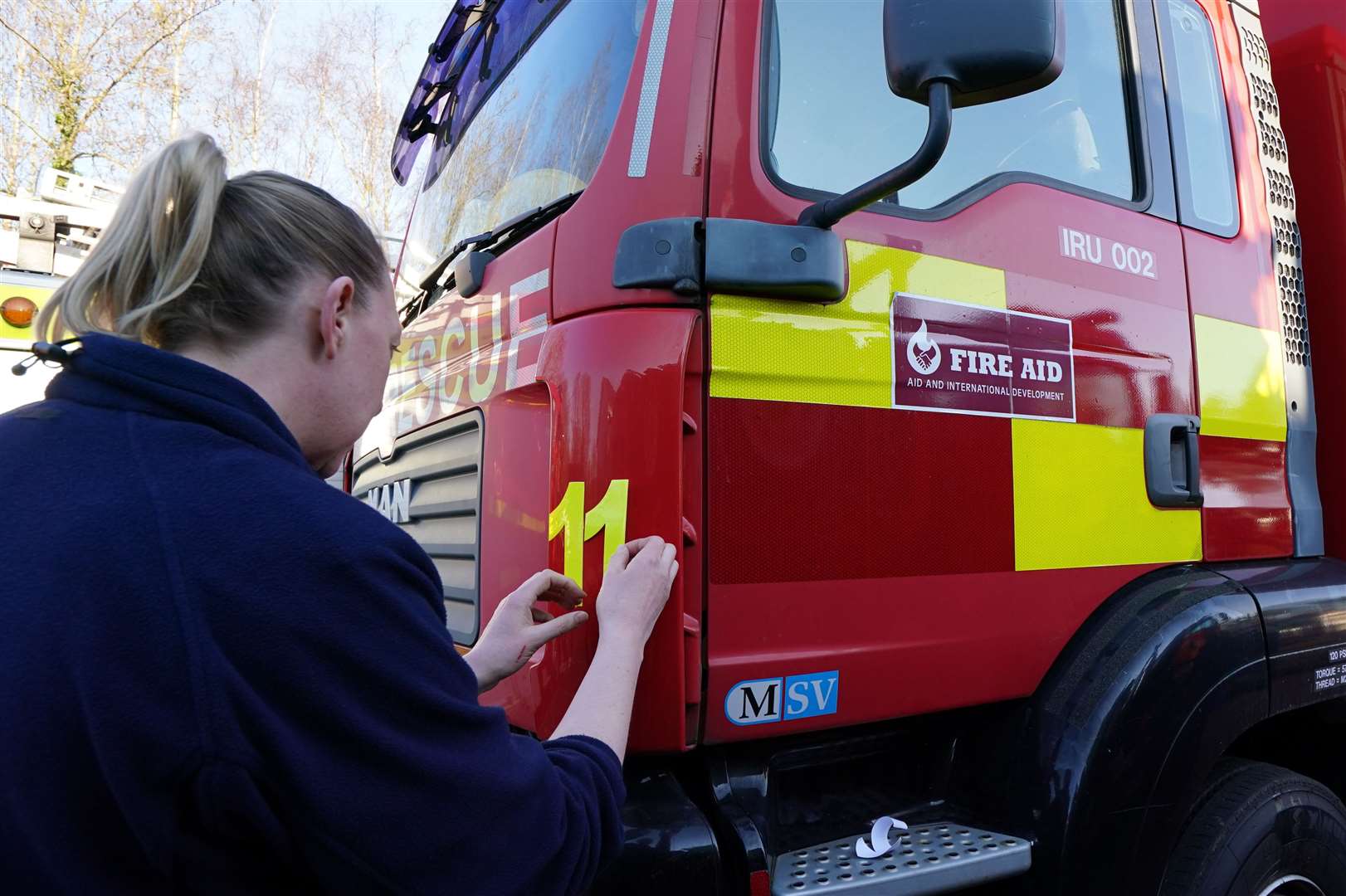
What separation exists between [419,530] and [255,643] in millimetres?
1314

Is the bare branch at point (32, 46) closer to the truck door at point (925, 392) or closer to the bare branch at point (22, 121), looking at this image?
the bare branch at point (22, 121)

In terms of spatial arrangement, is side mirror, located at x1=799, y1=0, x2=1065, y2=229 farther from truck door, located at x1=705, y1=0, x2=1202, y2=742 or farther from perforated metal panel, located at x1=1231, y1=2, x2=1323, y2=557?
perforated metal panel, located at x1=1231, y1=2, x2=1323, y2=557

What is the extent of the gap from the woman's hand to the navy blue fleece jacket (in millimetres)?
490

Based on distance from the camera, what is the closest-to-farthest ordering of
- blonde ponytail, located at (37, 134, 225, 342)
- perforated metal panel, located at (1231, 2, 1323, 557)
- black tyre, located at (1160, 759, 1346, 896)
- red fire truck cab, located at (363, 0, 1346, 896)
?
blonde ponytail, located at (37, 134, 225, 342) < red fire truck cab, located at (363, 0, 1346, 896) < black tyre, located at (1160, 759, 1346, 896) < perforated metal panel, located at (1231, 2, 1323, 557)

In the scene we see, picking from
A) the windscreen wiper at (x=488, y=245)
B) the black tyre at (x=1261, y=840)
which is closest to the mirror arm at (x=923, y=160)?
the windscreen wiper at (x=488, y=245)

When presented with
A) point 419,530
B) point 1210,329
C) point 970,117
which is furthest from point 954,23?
point 419,530

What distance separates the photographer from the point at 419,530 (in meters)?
2.18

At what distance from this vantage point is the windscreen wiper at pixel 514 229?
178 centimetres

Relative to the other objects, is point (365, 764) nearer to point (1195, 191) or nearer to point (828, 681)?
point (828, 681)

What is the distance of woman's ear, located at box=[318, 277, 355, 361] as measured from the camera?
45.2 inches

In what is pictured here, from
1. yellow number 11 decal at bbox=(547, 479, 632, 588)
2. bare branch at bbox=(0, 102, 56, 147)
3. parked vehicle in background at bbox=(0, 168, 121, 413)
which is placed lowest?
yellow number 11 decal at bbox=(547, 479, 632, 588)

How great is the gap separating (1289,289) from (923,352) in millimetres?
1345

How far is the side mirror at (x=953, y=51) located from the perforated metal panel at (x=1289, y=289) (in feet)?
4.50

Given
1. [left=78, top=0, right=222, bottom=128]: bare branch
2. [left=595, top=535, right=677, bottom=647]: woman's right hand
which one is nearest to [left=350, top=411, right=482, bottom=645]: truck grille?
[left=595, top=535, right=677, bottom=647]: woman's right hand
